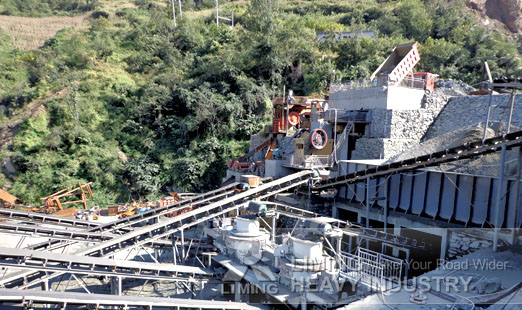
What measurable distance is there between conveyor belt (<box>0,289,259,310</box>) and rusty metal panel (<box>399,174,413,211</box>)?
7.70 metres

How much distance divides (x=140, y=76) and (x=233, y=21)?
850 inches

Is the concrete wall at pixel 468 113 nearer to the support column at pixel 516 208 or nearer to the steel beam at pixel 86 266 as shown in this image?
the support column at pixel 516 208

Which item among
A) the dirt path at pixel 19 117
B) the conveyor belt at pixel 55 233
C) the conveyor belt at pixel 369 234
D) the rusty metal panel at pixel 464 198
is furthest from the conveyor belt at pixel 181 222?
the dirt path at pixel 19 117

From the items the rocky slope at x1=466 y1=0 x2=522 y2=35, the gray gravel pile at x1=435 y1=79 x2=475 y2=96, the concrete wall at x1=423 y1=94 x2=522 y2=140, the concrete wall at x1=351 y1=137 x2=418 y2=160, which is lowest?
the concrete wall at x1=351 y1=137 x2=418 y2=160

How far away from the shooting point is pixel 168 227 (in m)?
13.2

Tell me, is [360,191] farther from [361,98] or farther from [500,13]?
[500,13]

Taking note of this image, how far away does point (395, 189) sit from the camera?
14.1 metres

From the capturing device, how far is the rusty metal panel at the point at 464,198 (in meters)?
11.6

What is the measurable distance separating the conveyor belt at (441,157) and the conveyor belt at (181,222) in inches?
87.9

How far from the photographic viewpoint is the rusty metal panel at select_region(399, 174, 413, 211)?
531 inches

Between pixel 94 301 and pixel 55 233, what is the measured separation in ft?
17.2

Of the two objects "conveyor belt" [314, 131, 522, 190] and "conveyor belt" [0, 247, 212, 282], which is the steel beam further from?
"conveyor belt" [314, 131, 522, 190]

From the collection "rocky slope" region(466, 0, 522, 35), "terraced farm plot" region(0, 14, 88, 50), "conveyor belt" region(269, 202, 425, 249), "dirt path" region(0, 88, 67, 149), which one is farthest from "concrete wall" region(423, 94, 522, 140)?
"terraced farm plot" region(0, 14, 88, 50)

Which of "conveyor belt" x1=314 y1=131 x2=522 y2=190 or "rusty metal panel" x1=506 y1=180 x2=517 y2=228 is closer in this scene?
"conveyor belt" x1=314 y1=131 x2=522 y2=190
